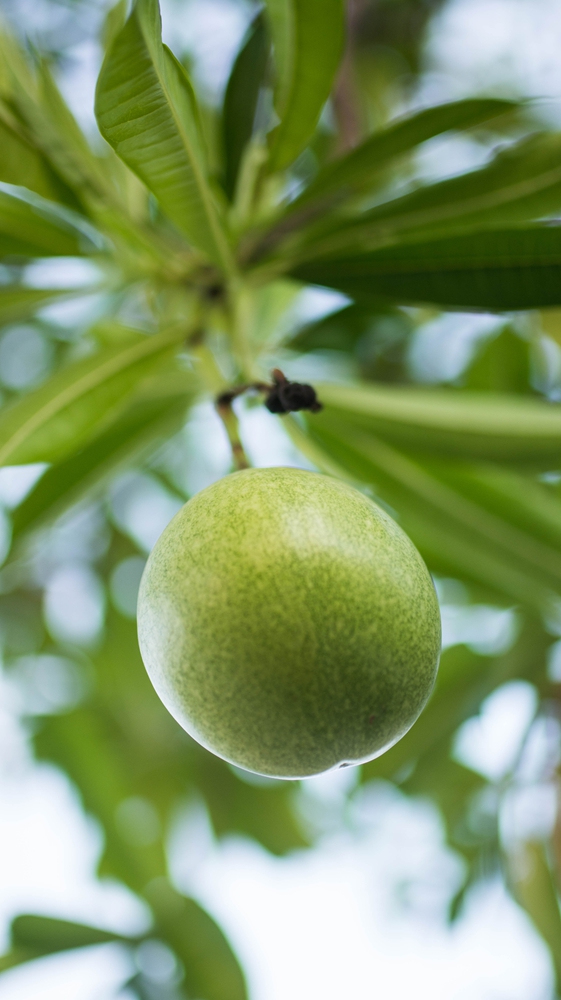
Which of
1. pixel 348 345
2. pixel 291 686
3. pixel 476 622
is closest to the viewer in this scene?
pixel 291 686

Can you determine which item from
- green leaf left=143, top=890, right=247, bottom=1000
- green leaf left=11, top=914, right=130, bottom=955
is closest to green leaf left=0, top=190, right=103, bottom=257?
green leaf left=11, top=914, right=130, bottom=955

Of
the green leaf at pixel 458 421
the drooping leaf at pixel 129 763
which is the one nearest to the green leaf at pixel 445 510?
the green leaf at pixel 458 421

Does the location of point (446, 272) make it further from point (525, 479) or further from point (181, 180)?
point (525, 479)

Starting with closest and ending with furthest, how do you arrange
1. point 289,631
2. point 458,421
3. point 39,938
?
point 289,631 → point 458,421 → point 39,938

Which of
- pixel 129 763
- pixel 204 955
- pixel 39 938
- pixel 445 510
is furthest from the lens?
pixel 129 763

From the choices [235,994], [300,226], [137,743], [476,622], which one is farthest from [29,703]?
[300,226]

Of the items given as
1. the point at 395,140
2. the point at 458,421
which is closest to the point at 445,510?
the point at 458,421

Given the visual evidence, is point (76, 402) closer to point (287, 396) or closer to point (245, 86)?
point (287, 396)
